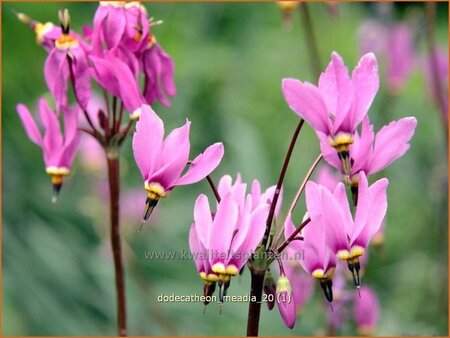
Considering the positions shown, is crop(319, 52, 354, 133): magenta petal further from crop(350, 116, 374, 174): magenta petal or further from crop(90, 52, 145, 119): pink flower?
crop(90, 52, 145, 119): pink flower

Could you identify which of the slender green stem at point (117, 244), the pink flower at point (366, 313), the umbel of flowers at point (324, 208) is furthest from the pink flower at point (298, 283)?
the umbel of flowers at point (324, 208)

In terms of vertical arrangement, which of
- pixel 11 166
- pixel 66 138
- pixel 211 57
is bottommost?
pixel 11 166

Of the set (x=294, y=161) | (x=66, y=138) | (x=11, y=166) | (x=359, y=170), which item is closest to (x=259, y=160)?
(x=294, y=161)

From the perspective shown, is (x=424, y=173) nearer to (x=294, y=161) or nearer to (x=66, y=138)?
(x=294, y=161)

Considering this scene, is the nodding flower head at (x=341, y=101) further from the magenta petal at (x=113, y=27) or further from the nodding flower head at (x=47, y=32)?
the nodding flower head at (x=47, y=32)

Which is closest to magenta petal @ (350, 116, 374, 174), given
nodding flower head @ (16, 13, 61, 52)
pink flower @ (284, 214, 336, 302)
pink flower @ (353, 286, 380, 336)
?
pink flower @ (284, 214, 336, 302)

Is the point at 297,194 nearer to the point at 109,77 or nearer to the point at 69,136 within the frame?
the point at 109,77
